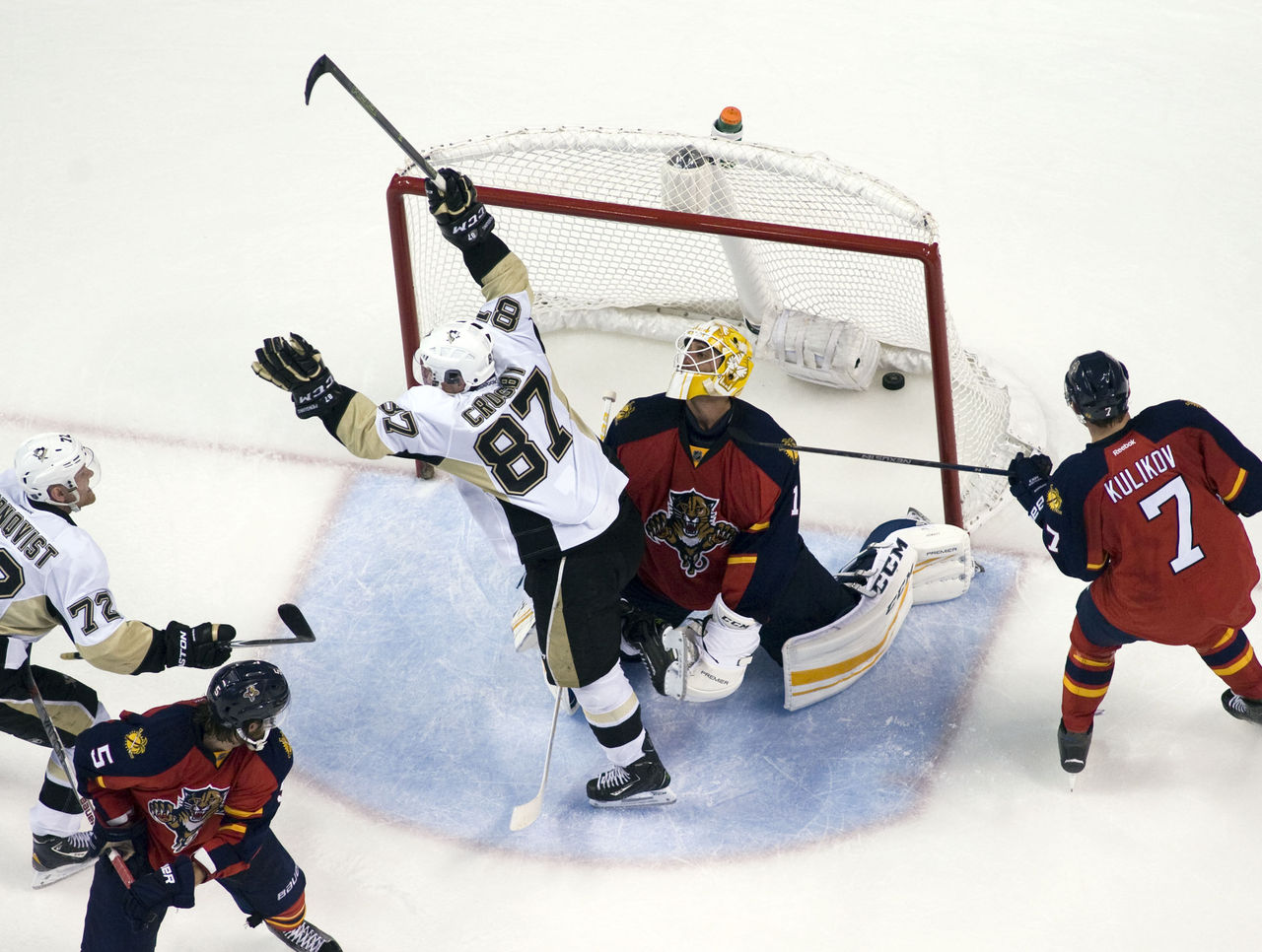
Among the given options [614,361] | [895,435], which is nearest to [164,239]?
[614,361]

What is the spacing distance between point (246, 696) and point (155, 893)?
502 mm

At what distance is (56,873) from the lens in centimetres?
362

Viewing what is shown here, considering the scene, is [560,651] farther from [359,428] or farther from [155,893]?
[155,893]

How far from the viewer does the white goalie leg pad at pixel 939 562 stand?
13.2 feet

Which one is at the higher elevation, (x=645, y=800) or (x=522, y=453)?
(x=522, y=453)

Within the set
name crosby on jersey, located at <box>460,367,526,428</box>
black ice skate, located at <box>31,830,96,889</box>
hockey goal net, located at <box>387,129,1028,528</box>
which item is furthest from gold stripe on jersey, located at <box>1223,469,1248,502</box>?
black ice skate, located at <box>31,830,96,889</box>

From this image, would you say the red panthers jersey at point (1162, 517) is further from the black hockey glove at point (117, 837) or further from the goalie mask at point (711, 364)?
the black hockey glove at point (117, 837)

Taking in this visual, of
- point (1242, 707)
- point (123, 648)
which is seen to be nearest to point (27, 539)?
point (123, 648)

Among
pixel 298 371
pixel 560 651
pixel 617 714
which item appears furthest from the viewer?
pixel 617 714

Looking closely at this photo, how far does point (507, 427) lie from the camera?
3268mm

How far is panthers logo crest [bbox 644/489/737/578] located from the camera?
3.54m

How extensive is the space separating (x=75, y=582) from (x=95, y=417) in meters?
1.71

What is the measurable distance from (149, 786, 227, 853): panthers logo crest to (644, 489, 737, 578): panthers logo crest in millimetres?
1247

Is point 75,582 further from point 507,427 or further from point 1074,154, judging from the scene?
point 1074,154
